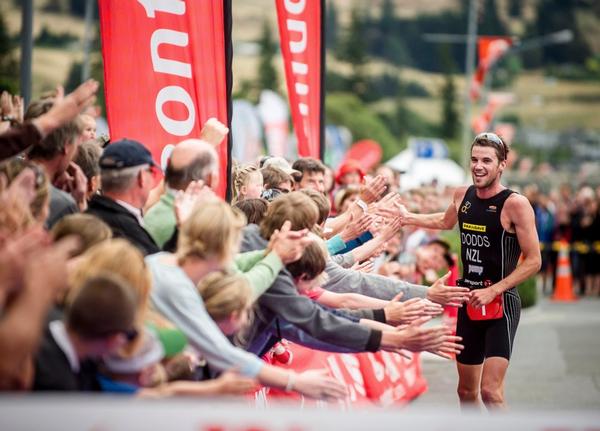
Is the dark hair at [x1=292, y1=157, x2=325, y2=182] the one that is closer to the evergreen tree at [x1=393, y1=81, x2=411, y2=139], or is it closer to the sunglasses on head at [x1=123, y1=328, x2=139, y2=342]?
the sunglasses on head at [x1=123, y1=328, x2=139, y2=342]

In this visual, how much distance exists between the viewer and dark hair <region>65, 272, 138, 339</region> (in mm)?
4777

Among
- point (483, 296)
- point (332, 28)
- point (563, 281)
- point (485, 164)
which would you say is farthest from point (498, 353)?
point (332, 28)

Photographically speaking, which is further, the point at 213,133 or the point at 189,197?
the point at 213,133

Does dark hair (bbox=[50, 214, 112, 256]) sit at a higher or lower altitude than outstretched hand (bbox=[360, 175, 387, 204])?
higher

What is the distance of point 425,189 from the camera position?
16.4m

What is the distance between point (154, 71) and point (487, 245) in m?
2.99

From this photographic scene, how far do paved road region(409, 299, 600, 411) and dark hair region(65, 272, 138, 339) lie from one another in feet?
24.6

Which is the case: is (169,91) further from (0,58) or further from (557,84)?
(557,84)

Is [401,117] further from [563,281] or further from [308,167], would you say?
[308,167]

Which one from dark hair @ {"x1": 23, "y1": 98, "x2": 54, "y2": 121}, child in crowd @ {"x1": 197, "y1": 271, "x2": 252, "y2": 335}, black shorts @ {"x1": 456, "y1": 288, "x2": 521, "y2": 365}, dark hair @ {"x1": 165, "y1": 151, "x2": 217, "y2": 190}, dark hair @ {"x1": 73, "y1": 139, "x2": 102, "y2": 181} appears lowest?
black shorts @ {"x1": 456, "y1": 288, "x2": 521, "y2": 365}

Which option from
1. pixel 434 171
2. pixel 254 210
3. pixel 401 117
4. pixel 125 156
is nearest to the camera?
pixel 125 156

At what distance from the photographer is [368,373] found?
11.5 meters

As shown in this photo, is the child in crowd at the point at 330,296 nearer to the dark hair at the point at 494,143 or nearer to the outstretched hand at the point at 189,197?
the outstretched hand at the point at 189,197

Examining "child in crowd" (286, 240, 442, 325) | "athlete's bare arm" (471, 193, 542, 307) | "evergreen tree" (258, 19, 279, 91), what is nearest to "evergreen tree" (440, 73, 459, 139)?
"evergreen tree" (258, 19, 279, 91)
